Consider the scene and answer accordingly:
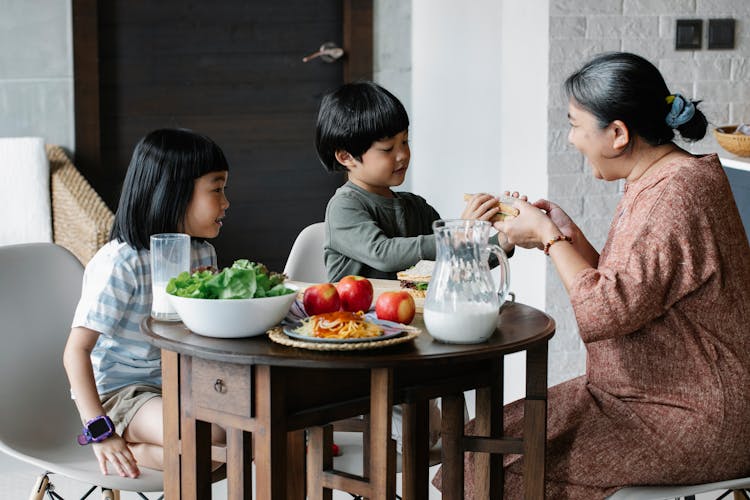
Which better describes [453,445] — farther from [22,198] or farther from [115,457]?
[22,198]

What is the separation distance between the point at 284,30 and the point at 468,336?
287 centimetres

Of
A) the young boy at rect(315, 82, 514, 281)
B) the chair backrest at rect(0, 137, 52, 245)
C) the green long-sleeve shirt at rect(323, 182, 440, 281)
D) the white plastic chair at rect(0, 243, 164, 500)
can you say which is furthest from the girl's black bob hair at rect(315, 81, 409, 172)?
the chair backrest at rect(0, 137, 52, 245)

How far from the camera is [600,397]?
72.9 inches

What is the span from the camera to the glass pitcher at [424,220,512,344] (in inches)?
61.4

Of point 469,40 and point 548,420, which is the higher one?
point 469,40

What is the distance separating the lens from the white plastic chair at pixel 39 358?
2000mm

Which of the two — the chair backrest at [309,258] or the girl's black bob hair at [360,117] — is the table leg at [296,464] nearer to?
the chair backrest at [309,258]

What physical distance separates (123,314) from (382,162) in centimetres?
66

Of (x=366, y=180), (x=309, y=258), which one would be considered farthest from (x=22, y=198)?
(x=366, y=180)

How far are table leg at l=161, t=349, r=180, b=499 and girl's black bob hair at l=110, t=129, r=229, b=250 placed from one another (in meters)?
0.41

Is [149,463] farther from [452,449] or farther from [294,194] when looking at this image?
[294,194]

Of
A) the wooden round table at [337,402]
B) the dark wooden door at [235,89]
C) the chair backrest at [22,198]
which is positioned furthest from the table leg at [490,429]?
the dark wooden door at [235,89]

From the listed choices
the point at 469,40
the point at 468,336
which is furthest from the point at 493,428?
the point at 469,40

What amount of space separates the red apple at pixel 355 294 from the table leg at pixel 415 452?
199 millimetres
